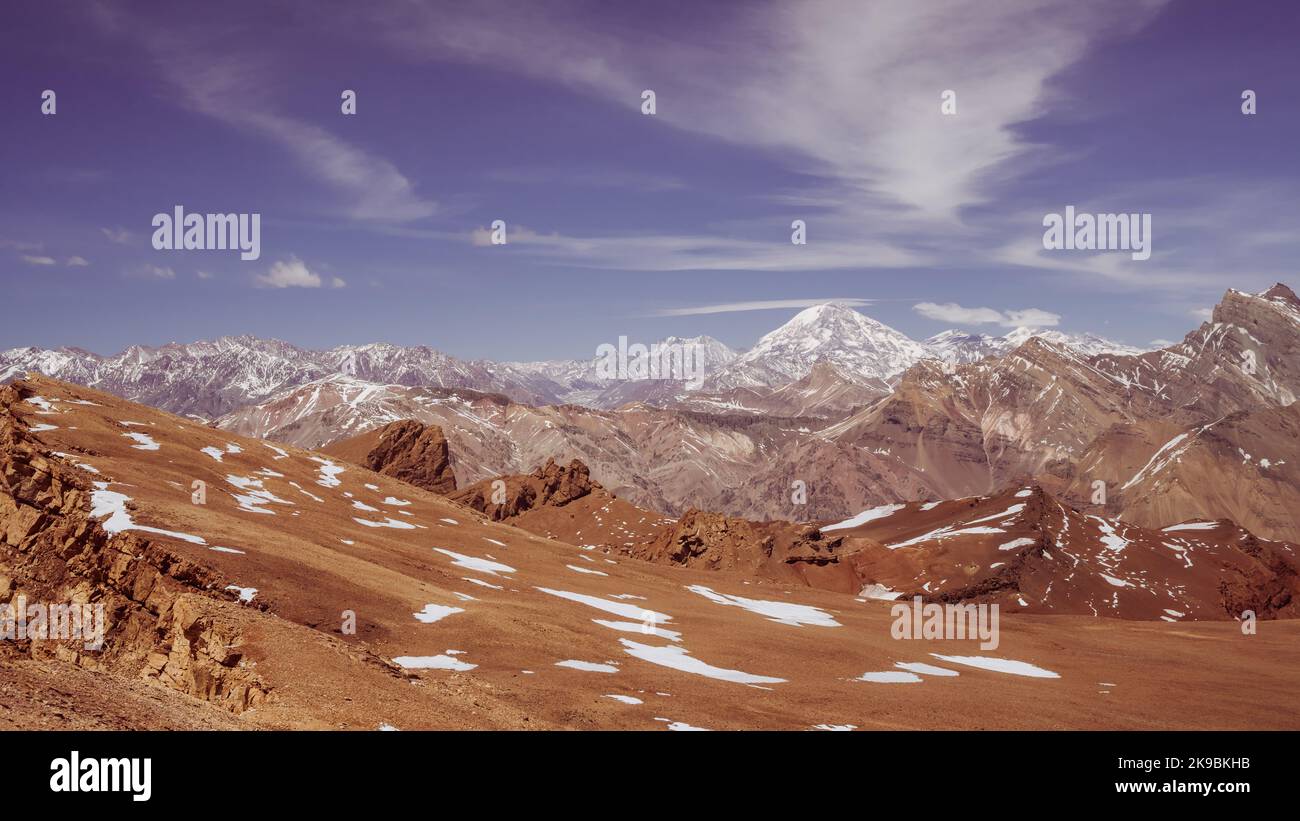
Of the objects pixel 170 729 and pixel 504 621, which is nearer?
pixel 170 729

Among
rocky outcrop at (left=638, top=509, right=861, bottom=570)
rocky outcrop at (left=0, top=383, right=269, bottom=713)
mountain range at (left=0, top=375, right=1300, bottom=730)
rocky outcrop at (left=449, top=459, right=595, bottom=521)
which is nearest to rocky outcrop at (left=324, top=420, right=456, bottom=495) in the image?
rocky outcrop at (left=449, top=459, right=595, bottom=521)

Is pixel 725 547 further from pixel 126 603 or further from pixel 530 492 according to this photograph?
pixel 126 603

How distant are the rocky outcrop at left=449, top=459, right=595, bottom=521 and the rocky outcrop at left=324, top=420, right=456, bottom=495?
5.39 meters

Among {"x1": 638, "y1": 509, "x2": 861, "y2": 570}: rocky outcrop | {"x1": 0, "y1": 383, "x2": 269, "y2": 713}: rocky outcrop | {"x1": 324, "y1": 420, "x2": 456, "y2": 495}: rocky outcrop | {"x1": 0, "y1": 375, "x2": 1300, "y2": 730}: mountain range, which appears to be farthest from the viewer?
{"x1": 324, "y1": 420, "x2": 456, "y2": 495}: rocky outcrop

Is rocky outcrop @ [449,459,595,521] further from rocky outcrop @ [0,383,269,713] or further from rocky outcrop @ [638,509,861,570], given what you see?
rocky outcrop @ [0,383,269,713]

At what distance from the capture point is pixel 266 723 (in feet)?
70.3

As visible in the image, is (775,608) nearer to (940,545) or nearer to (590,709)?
(590,709)

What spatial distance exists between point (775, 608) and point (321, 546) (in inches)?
1610

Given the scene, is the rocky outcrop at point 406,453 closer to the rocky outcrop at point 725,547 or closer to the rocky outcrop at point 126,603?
the rocky outcrop at point 725,547

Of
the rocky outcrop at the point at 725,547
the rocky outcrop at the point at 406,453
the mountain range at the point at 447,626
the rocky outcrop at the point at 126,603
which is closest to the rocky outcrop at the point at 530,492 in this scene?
the rocky outcrop at the point at 406,453

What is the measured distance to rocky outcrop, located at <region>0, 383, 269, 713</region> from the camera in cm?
2467

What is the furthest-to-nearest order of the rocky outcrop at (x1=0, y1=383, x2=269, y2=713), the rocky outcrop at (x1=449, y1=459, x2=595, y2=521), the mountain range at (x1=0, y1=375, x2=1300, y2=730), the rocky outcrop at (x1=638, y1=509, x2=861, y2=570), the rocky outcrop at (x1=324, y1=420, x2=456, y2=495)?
the rocky outcrop at (x1=449, y1=459, x2=595, y2=521) < the rocky outcrop at (x1=324, y1=420, x2=456, y2=495) < the rocky outcrop at (x1=638, y1=509, x2=861, y2=570) < the mountain range at (x1=0, y1=375, x2=1300, y2=730) < the rocky outcrop at (x1=0, y1=383, x2=269, y2=713)

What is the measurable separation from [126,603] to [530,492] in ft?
408
